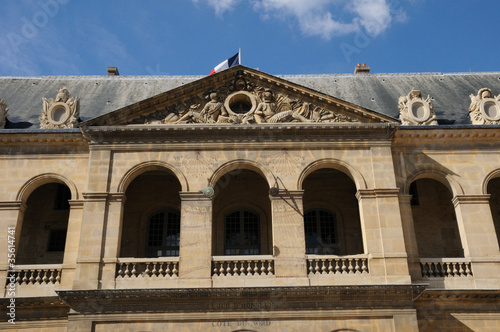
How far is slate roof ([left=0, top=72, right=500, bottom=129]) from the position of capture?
65.9 ft

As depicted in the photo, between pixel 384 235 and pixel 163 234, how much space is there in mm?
7925

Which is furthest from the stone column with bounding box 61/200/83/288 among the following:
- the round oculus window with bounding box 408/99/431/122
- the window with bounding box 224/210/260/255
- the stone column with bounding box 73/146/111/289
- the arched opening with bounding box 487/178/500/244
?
the arched opening with bounding box 487/178/500/244

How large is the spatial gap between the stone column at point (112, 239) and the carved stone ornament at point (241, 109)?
294 cm

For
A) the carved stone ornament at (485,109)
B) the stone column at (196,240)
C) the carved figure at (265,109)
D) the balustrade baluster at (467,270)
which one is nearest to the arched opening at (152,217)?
the stone column at (196,240)

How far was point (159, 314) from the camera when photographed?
14609mm

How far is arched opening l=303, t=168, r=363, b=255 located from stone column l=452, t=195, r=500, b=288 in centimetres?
369

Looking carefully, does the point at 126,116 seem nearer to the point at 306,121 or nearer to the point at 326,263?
the point at 306,121

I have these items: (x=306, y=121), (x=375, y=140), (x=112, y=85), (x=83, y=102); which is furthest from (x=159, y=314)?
(x=112, y=85)

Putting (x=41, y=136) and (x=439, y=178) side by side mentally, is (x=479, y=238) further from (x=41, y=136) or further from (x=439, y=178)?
(x=41, y=136)

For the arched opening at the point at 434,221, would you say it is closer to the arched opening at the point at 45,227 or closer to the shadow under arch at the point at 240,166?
the shadow under arch at the point at 240,166

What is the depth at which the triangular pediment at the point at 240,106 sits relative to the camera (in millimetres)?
A: 17156

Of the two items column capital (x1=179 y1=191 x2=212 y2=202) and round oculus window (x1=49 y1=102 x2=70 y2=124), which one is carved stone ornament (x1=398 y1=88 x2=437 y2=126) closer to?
column capital (x1=179 y1=191 x2=212 y2=202)

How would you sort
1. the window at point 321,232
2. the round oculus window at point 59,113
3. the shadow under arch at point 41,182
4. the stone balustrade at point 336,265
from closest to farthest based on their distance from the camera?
the stone balustrade at point 336,265
the shadow under arch at point 41,182
the round oculus window at point 59,113
the window at point 321,232

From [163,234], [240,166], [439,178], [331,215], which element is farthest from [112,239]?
[439,178]
